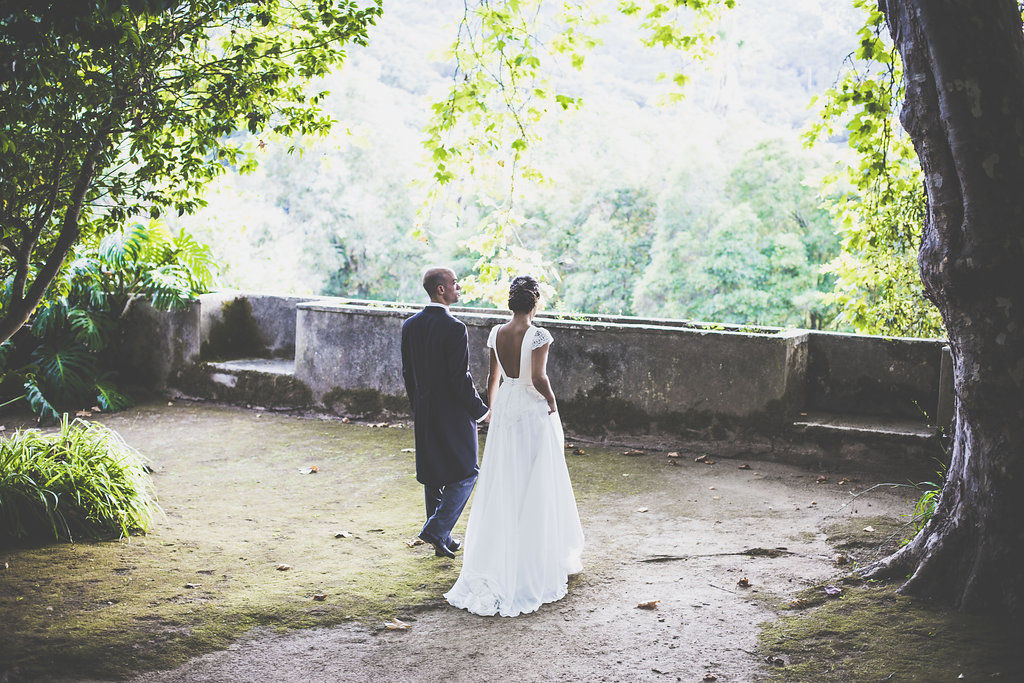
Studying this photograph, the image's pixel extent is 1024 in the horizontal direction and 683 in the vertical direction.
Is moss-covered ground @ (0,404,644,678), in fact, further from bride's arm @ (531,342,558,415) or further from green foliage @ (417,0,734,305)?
green foliage @ (417,0,734,305)

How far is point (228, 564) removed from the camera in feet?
17.7

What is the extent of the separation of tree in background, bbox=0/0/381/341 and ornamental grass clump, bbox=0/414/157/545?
4.54ft

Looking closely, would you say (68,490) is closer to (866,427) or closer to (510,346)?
(510,346)

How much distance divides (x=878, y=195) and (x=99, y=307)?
9061 mm

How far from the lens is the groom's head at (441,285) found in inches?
210

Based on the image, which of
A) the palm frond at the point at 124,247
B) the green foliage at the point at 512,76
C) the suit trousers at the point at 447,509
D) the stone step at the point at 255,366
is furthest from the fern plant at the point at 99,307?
the suit trousers at the point at 447,509

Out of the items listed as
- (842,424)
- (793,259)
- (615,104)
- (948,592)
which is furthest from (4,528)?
(615,104)

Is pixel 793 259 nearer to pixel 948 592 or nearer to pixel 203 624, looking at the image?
pixel 948 592

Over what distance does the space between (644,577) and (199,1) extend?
4.50 meters

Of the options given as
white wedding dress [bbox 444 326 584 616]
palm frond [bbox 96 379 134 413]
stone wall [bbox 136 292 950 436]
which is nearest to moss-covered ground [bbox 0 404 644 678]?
white wedding dress [bbox 444 326 584 616]

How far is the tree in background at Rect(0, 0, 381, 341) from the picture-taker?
4.09 metres

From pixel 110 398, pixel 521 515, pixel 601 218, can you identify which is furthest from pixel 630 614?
pixel 601 218

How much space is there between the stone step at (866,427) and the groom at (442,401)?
3.91 metres

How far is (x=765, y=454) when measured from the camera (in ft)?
26.7
